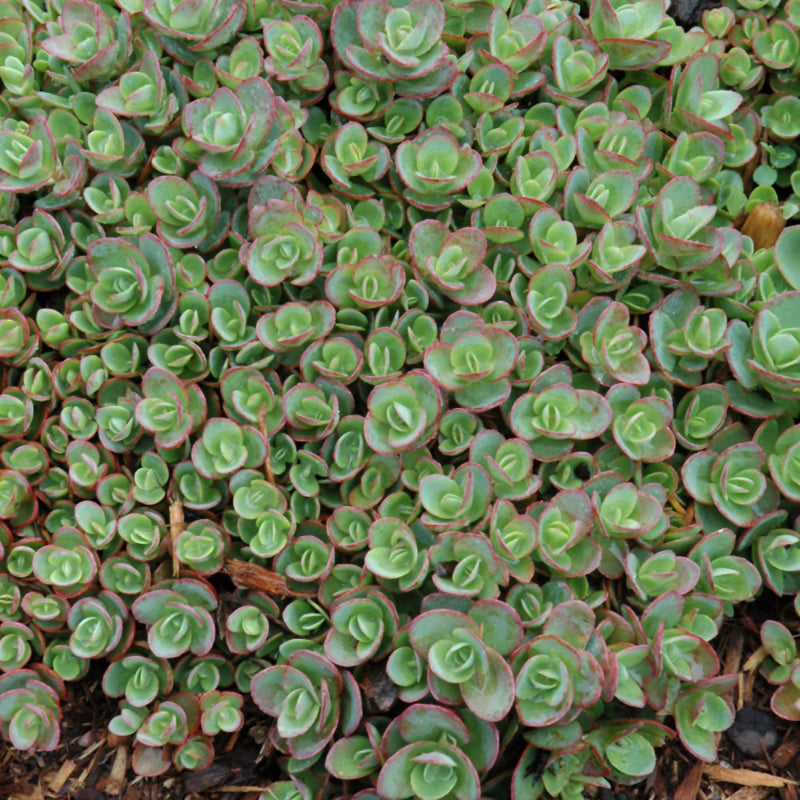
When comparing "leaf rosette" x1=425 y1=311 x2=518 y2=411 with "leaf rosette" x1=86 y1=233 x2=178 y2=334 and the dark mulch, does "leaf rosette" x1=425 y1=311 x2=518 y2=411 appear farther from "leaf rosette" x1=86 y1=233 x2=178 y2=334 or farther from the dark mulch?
the dark mulch

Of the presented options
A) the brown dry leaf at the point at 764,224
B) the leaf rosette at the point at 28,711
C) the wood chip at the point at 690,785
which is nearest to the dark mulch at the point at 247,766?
the wood chip at the point at 690,785

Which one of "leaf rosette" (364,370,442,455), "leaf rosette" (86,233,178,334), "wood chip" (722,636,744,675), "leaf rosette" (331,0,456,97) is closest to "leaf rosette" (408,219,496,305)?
"leaf rosette" (364,370,442,455)

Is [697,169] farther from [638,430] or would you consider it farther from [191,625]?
[191,625]

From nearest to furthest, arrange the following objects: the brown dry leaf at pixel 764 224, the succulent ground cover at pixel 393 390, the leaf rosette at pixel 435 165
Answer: the succulent ground cover at pixel 393 390
the leaf rosette at pixel 435 165
the brown dry leaf at pixel 764 224

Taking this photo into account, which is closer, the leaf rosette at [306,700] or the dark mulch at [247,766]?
the leaf rosette at [306,700]

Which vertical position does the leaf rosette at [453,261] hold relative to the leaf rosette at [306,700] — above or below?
above

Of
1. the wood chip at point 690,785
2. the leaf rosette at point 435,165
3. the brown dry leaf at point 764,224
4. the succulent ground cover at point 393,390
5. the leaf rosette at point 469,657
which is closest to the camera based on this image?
the leaf rosette at point 469,657

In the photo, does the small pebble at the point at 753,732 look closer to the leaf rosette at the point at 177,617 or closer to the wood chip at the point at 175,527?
the leaf rosette at the point at 177,617
